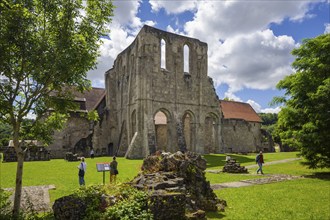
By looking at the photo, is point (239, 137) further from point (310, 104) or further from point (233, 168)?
point (310, 104)

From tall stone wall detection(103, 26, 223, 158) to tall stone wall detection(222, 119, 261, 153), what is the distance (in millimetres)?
4556

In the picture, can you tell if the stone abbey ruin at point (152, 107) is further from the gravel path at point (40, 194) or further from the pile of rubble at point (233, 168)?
the gravel path at point (40, 194)

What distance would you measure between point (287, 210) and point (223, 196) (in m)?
2.75

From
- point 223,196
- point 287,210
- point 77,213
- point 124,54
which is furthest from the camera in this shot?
point 124,54

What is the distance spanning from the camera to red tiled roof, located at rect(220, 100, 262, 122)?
47594 millimetres

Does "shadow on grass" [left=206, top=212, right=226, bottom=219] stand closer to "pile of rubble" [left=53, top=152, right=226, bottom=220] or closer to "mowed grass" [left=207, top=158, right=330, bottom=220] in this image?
"mowed grass" [left=207, top=158, right=330, bottom=220]

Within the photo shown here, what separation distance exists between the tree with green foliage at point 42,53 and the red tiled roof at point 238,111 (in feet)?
131

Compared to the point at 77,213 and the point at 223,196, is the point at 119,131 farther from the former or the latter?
the point at 77,213

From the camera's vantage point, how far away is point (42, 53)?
7.64 metres

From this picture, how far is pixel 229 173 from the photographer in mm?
18422

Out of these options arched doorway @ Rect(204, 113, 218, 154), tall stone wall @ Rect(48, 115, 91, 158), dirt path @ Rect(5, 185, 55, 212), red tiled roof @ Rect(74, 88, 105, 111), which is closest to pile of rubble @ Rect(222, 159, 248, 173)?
dirt path @ Rect(5, 185, 55, 212)

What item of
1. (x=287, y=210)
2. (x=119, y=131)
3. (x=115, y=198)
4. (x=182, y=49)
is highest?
(x=182, y=49)

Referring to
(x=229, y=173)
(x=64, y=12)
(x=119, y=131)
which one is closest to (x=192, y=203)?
(x=64, y=12)

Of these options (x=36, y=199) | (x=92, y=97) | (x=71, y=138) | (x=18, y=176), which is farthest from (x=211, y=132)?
(x=18, y=176)
